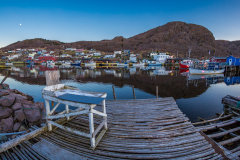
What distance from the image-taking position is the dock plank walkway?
14.3 feet

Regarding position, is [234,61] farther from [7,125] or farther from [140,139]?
[7,125]

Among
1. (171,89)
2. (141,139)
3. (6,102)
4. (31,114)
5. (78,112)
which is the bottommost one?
(171,89)

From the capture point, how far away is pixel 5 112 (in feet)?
28.1

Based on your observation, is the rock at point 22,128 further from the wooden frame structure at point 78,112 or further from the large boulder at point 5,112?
the wooden frame structure at point 78,112

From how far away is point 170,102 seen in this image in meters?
8.94

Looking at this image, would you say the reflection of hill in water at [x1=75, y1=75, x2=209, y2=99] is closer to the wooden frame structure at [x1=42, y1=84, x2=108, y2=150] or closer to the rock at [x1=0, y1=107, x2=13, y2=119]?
the wooden frame structure at [x1=42, y1=84, x2=108, y2=150]

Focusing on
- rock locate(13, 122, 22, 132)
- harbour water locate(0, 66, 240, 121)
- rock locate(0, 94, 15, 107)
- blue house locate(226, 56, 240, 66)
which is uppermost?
blue house locate(226, 56, 240, 66)

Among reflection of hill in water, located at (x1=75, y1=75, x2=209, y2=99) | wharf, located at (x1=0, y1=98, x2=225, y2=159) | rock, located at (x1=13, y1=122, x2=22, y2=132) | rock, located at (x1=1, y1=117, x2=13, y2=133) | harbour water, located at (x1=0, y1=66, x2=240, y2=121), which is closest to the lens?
wharf, located at (x1=0, y1=98, x2=225, y2=159)

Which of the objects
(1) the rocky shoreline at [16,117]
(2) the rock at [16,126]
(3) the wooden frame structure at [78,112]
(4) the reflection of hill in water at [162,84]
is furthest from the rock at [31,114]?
(4) the reflection of hill in water at [162,84]

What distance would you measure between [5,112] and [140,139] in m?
9.00

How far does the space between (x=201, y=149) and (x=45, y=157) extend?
5285mm

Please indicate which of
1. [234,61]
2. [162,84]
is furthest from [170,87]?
[234,61]

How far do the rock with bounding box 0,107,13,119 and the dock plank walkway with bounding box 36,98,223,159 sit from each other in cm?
516

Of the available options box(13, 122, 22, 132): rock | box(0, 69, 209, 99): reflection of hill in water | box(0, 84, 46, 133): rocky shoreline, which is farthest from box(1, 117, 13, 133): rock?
box(0, 69, 209, 99): reflection of hill in water
